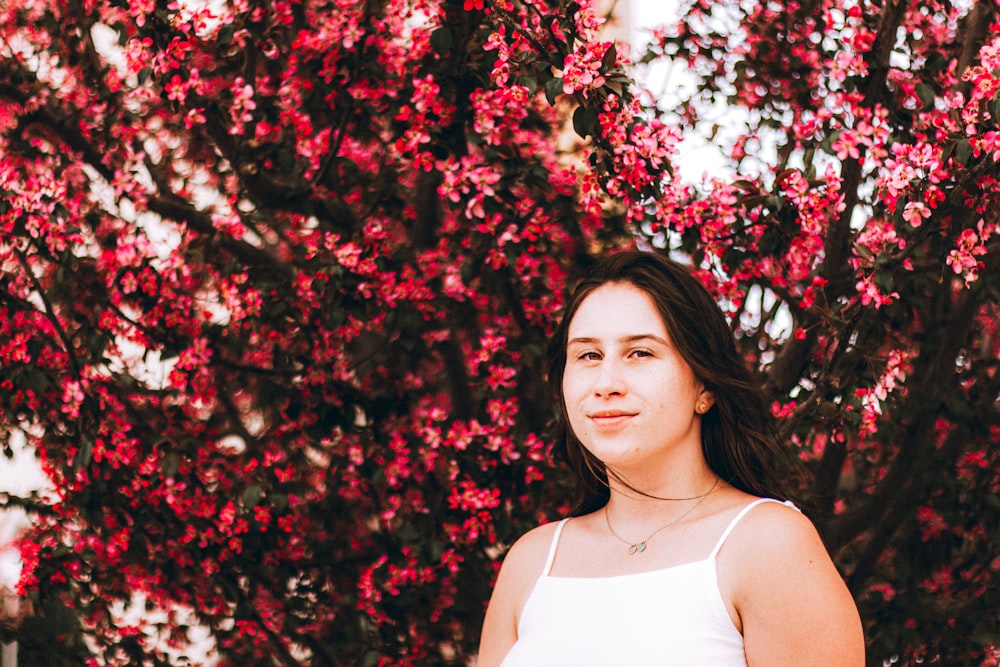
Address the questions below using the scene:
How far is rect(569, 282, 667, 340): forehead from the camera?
2.05 m

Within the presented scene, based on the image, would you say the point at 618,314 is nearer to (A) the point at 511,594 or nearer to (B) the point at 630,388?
(B) the point at 630,388

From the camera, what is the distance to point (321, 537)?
361cm

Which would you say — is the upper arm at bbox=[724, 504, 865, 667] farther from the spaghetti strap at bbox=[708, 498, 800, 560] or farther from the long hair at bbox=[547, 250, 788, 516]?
the long hair at bbox=[547, 250, 788, 516]

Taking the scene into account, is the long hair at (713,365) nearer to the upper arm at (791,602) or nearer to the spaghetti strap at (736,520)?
the spaghetti strap at (736,520)

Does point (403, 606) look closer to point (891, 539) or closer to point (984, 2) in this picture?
point (891, 539)

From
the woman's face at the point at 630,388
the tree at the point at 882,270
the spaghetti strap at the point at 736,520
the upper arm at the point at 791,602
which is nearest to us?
the upper arm at the point at 791,602

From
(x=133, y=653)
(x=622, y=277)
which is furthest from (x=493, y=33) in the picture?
(x=133, y=653)

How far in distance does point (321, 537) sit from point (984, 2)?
2.43 m

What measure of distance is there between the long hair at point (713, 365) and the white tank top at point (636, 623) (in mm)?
173

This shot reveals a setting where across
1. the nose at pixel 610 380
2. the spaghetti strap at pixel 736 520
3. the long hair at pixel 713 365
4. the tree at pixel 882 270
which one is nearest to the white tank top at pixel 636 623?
the spaghetti strap at pixel 736 520

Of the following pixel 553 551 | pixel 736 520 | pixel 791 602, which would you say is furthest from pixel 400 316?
pixel 791 602

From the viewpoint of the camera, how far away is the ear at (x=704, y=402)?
6.89 ft

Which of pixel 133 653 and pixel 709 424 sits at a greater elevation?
pixel 709 424

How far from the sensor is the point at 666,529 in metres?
2.01
